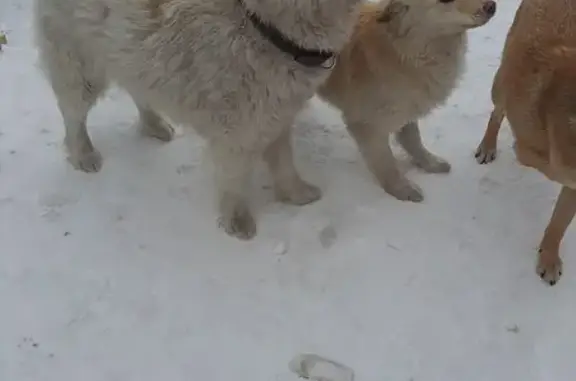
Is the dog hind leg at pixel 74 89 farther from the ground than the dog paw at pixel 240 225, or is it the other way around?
the dog hind leg at pixel 74 89

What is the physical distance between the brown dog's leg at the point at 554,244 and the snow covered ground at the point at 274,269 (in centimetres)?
4

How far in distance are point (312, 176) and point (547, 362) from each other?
1039 mm

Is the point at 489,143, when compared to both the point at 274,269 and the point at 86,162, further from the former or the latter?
the point at 86,162

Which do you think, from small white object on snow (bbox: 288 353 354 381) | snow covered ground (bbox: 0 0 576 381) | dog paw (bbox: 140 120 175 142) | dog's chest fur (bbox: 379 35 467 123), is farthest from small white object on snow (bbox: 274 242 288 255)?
dog paw (bbox: 140 120 175 142)

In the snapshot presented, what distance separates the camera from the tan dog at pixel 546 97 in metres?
2.04

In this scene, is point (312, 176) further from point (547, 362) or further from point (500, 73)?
point (547, 362)

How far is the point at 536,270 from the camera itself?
232 cm

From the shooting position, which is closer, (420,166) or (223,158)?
(223,158)

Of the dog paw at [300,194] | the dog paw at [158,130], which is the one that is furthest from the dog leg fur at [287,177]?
the dog paw at [158,130]

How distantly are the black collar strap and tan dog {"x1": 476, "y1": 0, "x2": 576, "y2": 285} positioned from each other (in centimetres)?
58

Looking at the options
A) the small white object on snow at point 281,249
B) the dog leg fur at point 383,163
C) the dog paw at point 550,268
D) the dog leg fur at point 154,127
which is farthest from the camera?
the dog leg fur at point 154,127

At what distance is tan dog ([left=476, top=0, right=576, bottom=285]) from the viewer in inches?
80.4

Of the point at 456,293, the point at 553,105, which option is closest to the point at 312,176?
the point at 456,293

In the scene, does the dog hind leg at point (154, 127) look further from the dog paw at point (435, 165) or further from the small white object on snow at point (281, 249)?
the dog paw at point (435, 165)
